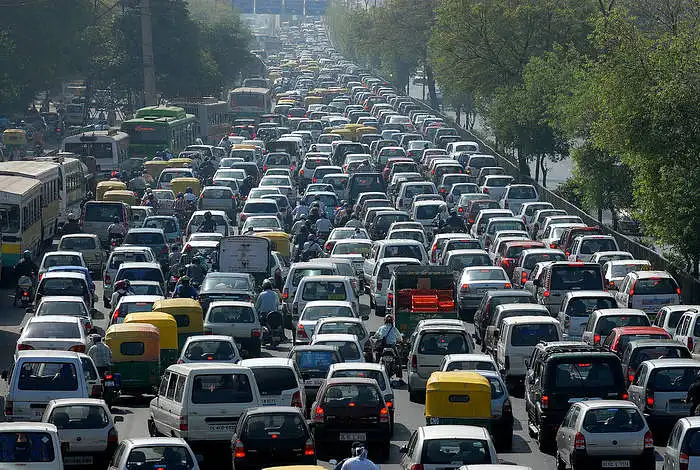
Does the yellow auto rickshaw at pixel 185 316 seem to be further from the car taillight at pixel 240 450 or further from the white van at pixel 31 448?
the white van at pixel 31 448

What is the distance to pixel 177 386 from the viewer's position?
23.9 meters

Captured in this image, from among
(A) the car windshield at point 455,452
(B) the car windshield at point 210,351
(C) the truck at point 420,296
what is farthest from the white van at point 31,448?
(C) the truck at point 420,296

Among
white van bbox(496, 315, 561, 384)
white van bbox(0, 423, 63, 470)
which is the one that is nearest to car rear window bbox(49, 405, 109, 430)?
→ white van bbox(0, 423, 63, 470)

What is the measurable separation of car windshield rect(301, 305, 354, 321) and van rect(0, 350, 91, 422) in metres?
8.41

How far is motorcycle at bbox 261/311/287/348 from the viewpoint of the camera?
117ft

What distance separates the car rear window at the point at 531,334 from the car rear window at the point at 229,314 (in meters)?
5.73

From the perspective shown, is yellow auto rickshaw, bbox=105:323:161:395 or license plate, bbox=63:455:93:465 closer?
license plate, bbox=63:455:93:465

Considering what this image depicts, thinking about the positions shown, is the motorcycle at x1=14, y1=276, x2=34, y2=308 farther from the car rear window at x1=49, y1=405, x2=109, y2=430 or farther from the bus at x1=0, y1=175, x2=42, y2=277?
the car rear window at x1=49, y1=405, x2=109, y2=430

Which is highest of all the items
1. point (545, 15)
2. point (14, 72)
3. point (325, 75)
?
point (545, 15)

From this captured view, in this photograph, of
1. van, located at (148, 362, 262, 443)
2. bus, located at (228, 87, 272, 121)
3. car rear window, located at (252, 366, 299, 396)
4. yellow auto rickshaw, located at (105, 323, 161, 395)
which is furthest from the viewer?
bus, located at (228, 87, 272, 121)

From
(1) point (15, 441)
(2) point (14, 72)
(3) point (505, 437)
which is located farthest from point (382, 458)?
(2) point (14, 72)

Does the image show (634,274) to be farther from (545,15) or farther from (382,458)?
(545,15)

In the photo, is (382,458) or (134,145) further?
(134,145)

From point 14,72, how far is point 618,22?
5890 cm
